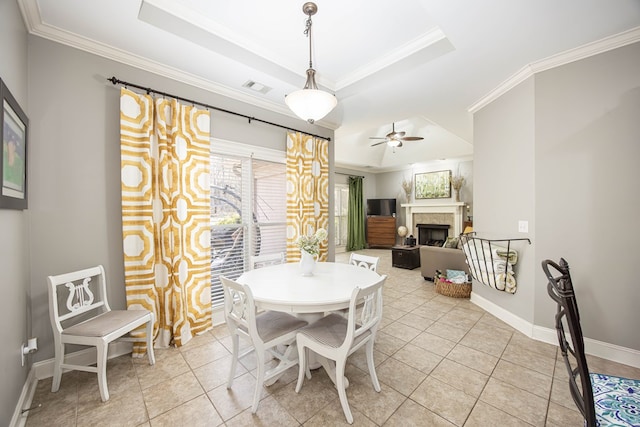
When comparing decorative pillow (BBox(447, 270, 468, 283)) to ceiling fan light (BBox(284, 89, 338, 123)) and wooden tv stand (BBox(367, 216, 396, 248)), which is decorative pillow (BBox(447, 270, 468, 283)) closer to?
ceiling fan light (BBox(284, 89, 338, 123))

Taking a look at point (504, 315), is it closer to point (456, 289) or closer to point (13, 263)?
point (456, 289)

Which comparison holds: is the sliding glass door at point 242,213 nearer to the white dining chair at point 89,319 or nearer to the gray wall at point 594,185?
the white dining chair at point 89,319

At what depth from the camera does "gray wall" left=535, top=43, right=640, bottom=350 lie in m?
2.01

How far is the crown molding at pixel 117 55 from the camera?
5.80 ft

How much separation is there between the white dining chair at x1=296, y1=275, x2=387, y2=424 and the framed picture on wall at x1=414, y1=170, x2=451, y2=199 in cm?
628

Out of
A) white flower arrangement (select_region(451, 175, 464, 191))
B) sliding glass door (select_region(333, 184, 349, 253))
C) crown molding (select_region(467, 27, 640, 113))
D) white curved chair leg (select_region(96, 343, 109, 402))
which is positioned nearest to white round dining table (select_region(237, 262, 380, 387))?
white curved chair leg (select_region(96, 343, 109, 402))

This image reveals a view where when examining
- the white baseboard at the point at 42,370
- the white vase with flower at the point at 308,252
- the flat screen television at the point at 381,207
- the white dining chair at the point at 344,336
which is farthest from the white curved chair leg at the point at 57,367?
the flat screen television at the point at 381,207

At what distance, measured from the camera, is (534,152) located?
243 cm

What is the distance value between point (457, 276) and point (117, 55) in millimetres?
4874

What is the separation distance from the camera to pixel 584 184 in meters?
2.19

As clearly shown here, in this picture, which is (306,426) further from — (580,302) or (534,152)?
(534,152)

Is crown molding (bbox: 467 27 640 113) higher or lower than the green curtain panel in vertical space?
higher

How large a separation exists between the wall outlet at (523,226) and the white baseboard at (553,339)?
94 centimetres

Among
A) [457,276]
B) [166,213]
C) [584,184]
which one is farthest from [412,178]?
[166,213]
